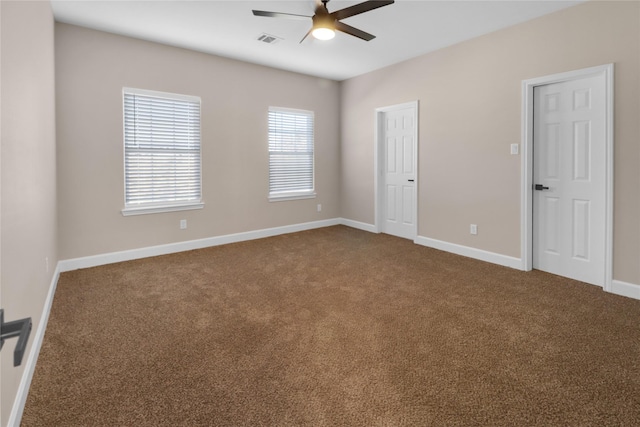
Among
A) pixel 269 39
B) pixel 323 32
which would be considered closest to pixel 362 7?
pixel 323 32

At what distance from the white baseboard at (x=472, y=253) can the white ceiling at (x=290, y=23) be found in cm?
260

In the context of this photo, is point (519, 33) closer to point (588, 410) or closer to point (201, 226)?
point (588, 410)

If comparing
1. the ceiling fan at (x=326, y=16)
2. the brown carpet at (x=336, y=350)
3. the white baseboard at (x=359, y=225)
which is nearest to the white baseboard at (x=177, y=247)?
the brown carpet at (x=336, y=350)

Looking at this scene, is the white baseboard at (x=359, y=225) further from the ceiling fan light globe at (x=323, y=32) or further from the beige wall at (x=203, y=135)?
the ceiling fan light globe at (x=323, y=32)

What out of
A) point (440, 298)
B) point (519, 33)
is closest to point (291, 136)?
point (519, 33)

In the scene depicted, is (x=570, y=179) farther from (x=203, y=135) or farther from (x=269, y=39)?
(x=203, y=135)

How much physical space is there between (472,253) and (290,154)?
3248 mm

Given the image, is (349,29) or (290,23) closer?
(349,29)

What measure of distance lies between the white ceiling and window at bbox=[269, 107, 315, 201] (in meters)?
1.10

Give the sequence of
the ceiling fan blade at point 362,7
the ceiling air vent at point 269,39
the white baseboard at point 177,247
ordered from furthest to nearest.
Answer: the ceiling air vent at point 269,39, the white baseboard at point 177,247, the ceiling fan blade at point 362,7

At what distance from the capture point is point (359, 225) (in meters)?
6.34

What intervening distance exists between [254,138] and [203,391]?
4205mm

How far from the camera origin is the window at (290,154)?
227 inches

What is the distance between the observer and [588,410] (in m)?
1.71
